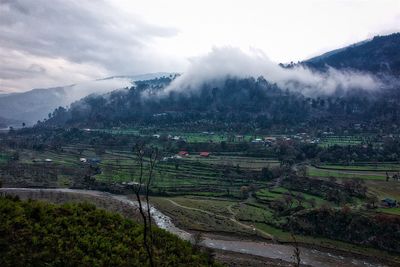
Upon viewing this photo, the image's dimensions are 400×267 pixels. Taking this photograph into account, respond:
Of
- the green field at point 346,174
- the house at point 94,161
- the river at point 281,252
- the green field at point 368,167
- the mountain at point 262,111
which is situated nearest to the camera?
the river at point 281,252

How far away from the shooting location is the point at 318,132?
140500 mm

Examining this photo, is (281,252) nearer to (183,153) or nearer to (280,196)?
(280,196)

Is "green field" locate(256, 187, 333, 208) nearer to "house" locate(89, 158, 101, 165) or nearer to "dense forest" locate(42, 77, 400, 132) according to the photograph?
"house" locate(89, 158, 101, 165)

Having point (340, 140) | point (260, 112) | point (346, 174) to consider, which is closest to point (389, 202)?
point (346, 174)

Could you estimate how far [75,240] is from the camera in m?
18.3

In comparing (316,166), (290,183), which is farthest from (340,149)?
(290,183)

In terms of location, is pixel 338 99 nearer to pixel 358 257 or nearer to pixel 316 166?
pixel 316 166

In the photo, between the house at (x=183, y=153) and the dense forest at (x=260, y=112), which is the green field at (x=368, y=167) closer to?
the house at (x=183, y=153)

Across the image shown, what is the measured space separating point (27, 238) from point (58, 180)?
67.3 metres

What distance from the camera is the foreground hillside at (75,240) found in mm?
16969

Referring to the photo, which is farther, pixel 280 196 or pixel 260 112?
pixel 260 112

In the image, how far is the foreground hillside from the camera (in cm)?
1697

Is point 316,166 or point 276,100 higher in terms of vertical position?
point 276,100

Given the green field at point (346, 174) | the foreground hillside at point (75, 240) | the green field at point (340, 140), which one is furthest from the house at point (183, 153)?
the foreground hillside at point (75, 240)
